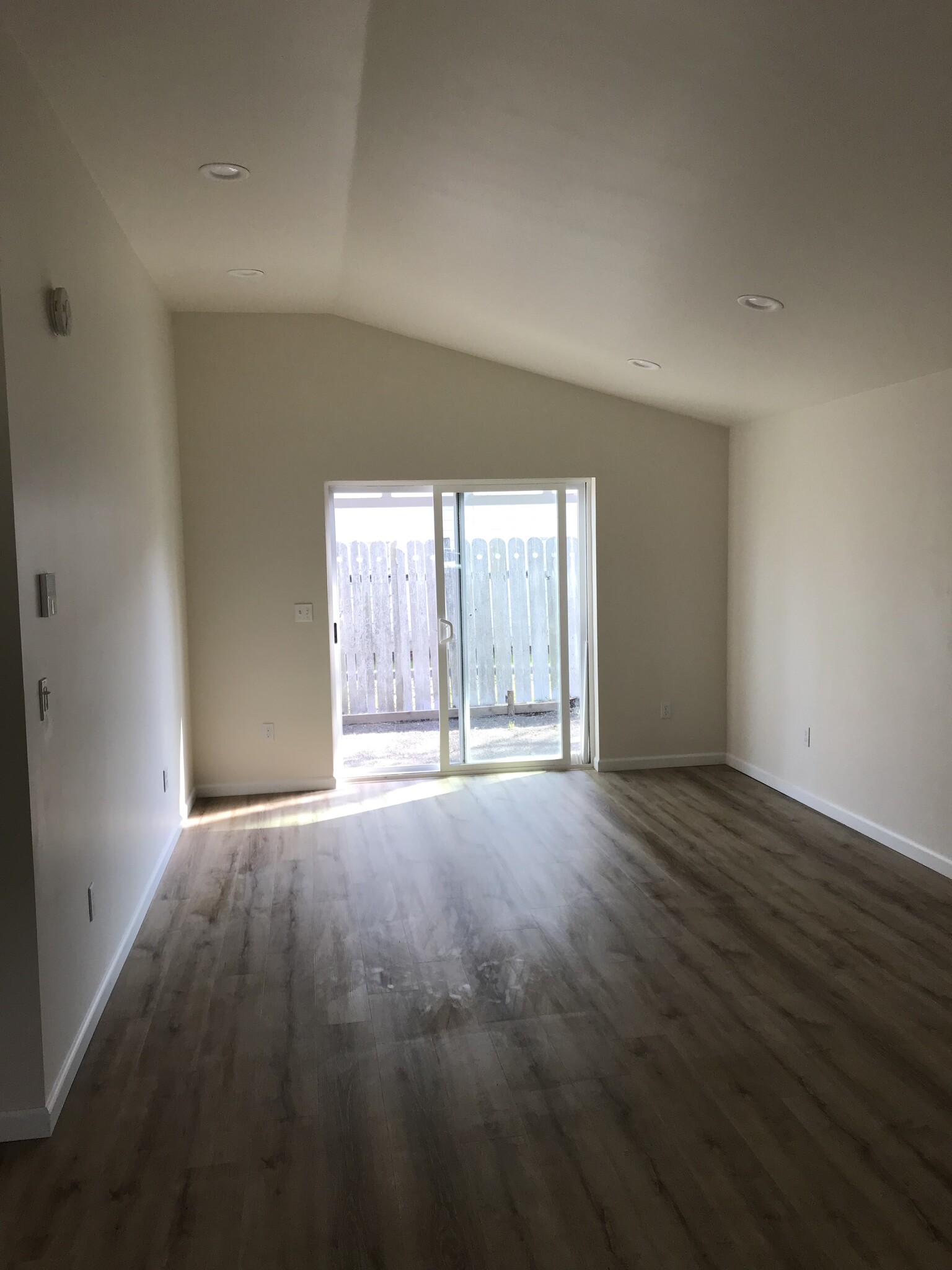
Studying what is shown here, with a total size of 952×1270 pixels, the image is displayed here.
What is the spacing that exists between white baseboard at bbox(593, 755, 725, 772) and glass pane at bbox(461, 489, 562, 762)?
0.33 m

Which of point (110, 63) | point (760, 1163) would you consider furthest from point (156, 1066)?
point (110, 63)

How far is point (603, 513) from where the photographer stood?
5828mm

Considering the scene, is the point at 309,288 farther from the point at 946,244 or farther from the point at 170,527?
the point at 946,244

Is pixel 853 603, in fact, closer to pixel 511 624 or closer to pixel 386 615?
pixel 511 624

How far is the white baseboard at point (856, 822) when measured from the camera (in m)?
4.04

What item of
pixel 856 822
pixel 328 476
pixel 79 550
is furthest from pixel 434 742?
pixel 79 550

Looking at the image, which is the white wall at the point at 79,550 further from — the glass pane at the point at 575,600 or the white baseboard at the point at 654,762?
the white baseboard at the point at 654,762

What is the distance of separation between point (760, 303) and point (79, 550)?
2.68 meters

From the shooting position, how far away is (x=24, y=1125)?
2312 millimetres

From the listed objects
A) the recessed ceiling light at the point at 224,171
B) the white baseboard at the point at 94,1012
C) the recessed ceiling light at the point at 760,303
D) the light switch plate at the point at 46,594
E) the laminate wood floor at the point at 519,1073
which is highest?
the recessed ceiling light at the point at 224,171

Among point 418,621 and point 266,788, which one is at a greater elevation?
point 418,621

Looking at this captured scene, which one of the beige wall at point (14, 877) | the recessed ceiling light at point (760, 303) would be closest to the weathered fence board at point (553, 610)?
the recessed ceiling light at point (760, 303)

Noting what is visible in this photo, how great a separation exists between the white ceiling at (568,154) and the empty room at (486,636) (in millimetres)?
19

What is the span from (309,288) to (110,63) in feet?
7.89
